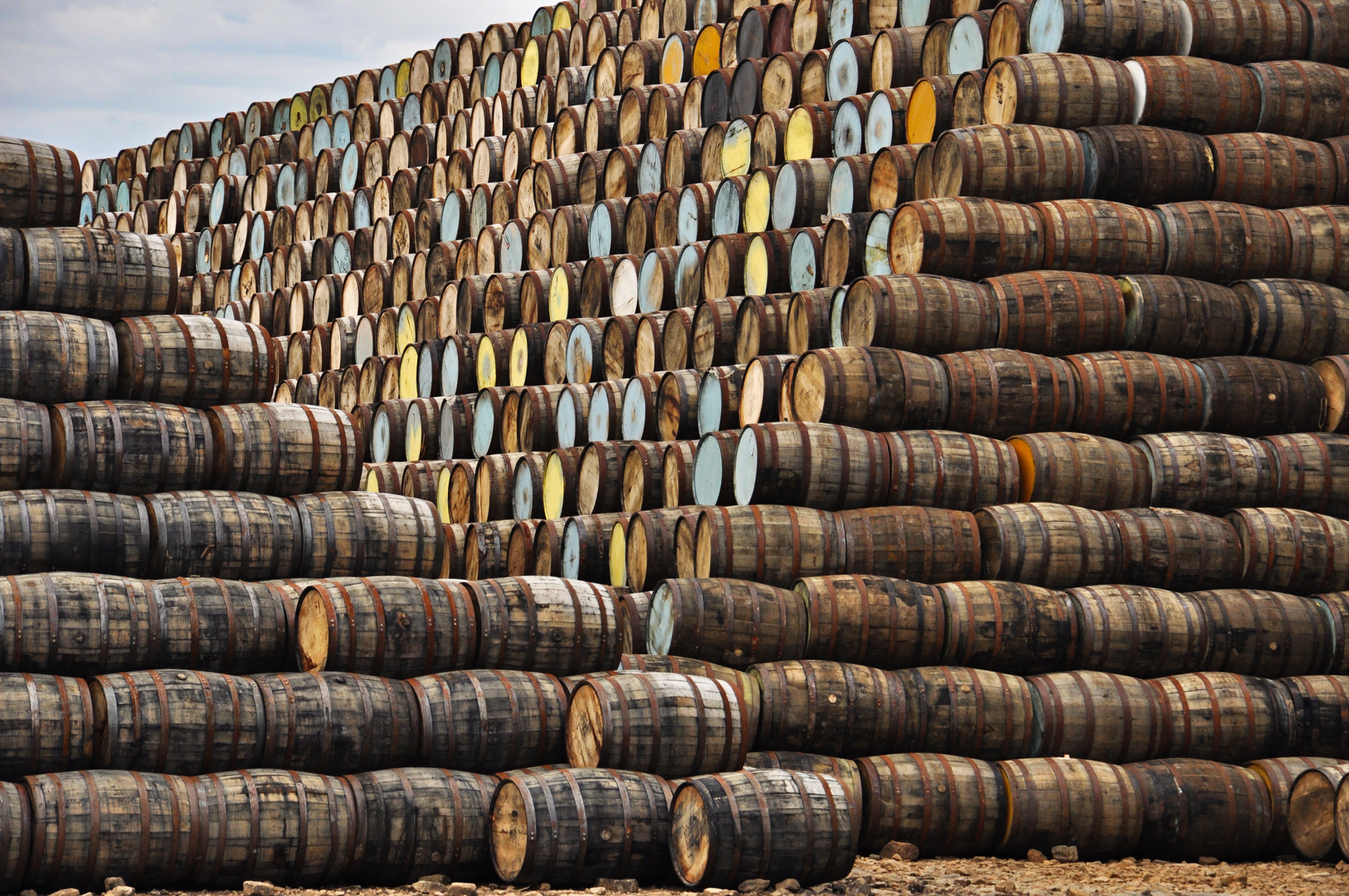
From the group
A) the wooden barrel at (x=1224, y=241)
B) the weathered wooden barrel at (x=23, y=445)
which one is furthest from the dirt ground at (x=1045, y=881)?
the wooden barrel at (x=1224, y=241)

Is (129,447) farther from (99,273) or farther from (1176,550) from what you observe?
(1176,550)

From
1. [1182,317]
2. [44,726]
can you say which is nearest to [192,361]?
[44,726]

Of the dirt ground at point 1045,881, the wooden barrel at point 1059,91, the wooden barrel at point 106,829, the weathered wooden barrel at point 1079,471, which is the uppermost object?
the wooden barrel at point 1059,91

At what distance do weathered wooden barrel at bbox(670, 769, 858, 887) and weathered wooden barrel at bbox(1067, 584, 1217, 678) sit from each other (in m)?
2.42

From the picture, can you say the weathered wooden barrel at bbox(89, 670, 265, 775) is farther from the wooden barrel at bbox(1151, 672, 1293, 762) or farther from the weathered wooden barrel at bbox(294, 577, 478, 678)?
the wooden barrel at bbox(1151, 672, 1293, 762)

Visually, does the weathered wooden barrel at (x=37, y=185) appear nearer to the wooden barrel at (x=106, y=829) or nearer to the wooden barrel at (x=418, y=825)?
the wooden barrel at (x=106, y=829)

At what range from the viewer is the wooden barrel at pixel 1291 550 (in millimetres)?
9242

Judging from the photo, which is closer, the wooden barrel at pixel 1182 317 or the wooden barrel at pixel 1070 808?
the wooden barrel at pixel 1070 808

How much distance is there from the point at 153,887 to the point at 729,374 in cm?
534

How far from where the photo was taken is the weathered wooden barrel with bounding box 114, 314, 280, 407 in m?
7.66

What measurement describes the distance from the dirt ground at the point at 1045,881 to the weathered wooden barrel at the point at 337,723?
59 centimetres

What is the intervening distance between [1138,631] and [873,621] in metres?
1.55

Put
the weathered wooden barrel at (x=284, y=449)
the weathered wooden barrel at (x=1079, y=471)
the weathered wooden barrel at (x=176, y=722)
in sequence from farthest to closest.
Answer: the weathered wooden barrel at (x=1079, y=471), the weathered wooden barrel at (x=284, y=449), the weathered wooden barrel at (x=176, y=722)

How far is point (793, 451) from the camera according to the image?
29.4ft
